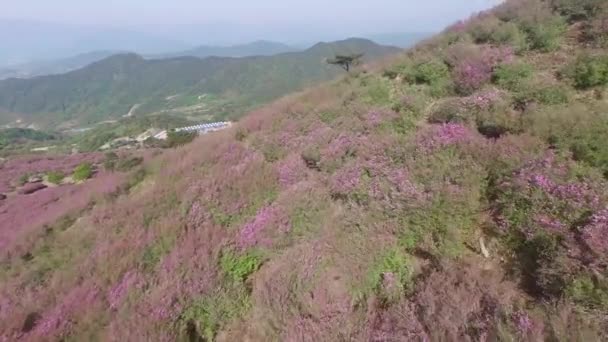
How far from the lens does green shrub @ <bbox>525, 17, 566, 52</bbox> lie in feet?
32.1

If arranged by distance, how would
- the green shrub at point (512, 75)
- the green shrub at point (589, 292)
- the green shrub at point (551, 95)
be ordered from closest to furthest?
the green shrub at point (589, 292) < the green shrub at point (551, 95) < the green shrub at point (512, 75)

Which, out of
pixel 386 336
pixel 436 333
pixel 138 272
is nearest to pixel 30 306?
pixel 138 272

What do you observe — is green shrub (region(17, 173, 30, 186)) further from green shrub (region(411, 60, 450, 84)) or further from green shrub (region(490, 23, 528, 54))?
green shrub (region(490, 23, 528, 54))

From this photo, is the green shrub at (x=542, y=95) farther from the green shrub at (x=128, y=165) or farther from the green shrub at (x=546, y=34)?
the green shrub at (x=128, y=165)

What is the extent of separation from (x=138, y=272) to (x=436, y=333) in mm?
4417

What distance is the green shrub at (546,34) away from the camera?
9.77 metres

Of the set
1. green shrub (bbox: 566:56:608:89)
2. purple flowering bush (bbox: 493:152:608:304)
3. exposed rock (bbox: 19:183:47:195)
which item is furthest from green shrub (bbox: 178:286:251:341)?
exposed rock (bbox: 19:183:47:195)

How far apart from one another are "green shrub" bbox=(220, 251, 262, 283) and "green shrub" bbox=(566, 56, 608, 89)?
22.1 ft

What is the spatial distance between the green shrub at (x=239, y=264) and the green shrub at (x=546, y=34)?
8.52m

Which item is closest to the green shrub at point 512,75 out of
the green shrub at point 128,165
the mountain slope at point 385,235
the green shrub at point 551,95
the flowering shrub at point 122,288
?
the mountain slope at point 385,235

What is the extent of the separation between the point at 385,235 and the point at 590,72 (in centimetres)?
537

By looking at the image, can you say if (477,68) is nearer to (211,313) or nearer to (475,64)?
(475,64)

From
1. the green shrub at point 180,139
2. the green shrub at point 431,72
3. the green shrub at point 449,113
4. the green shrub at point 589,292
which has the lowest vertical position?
the green shrub at point 180,139

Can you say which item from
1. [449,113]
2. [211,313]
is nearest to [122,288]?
[211,313]
